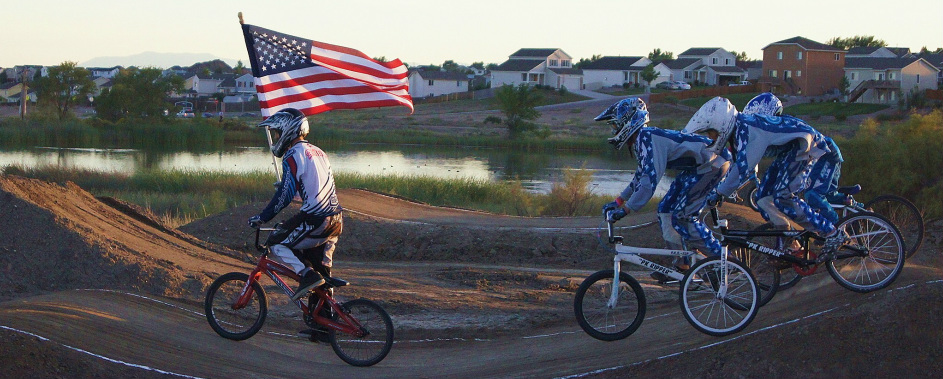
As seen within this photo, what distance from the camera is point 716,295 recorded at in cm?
750

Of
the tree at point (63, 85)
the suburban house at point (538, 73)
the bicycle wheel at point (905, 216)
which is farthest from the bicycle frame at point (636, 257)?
the suburban house at point (538, 73)

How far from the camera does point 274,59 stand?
14766 mm

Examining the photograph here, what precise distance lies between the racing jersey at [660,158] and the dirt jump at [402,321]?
139cm

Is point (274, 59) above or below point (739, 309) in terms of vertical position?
above

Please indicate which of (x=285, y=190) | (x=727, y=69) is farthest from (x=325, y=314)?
(x=727, y=69)

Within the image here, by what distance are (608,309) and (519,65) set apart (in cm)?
10562

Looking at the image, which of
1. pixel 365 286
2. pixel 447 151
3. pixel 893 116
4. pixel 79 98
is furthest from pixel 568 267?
pixel 79 98

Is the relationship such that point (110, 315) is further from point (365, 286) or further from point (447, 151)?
point (447, 151)

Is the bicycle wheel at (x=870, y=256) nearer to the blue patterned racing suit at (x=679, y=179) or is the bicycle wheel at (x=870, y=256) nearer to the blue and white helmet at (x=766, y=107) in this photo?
the blue patterned racing suit at (x=679, y=179)

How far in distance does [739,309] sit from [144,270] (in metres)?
6.51

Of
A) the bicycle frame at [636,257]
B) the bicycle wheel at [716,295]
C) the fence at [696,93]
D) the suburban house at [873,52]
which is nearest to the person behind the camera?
the bicycle wheel at [716,295]

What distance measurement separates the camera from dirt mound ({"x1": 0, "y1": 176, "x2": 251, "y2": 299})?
976 cm

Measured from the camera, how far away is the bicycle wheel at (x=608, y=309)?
25.5 feet

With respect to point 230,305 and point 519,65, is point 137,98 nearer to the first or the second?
point 519,65
